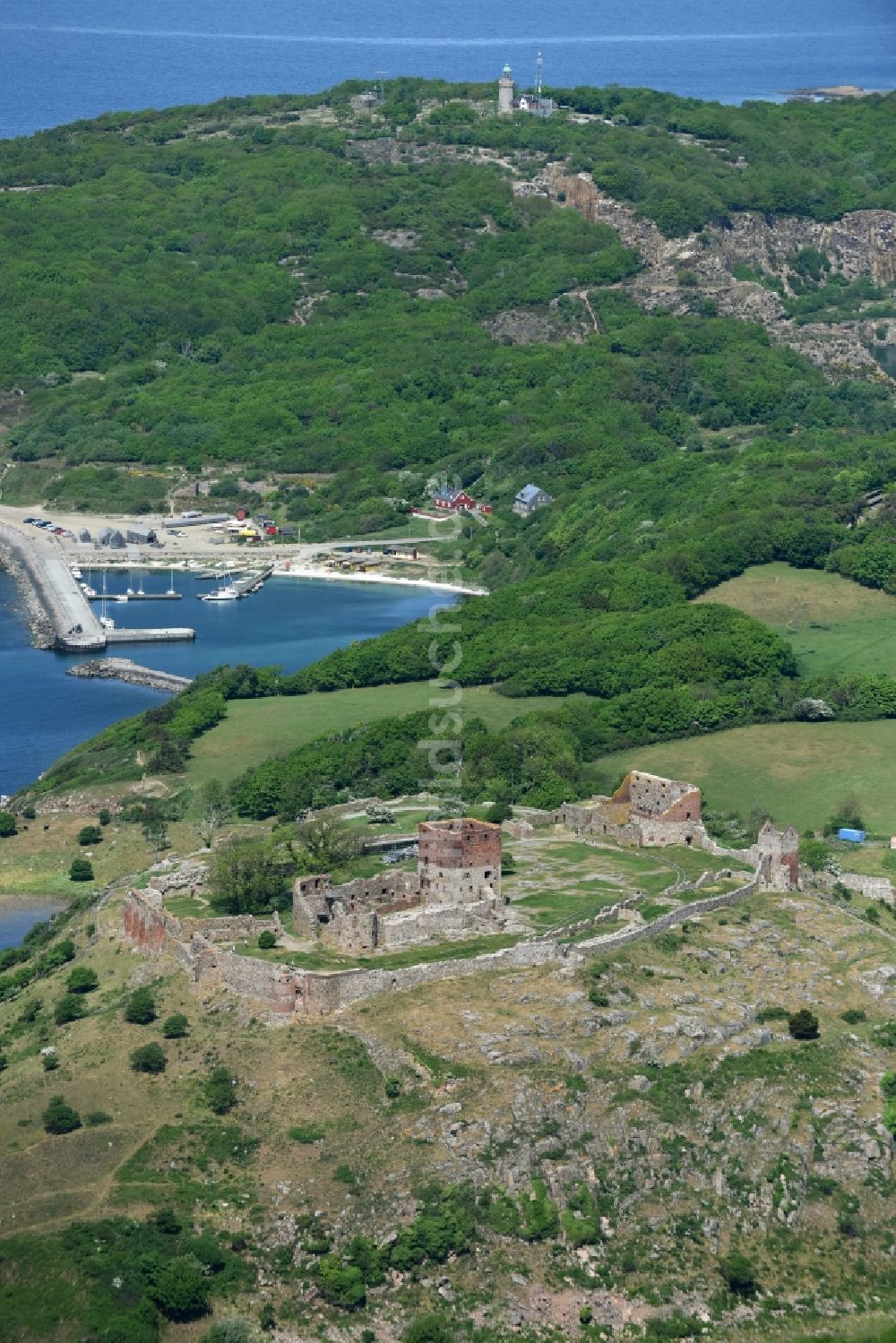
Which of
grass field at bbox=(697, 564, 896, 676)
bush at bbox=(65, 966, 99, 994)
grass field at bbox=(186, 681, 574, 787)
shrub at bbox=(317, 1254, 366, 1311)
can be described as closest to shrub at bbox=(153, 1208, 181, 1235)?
Result: shrub at bbox=(317, 1254, 366, 1311)

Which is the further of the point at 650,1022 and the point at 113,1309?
the point at 650,1022

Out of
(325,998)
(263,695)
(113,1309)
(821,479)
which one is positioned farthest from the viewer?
(821,479)

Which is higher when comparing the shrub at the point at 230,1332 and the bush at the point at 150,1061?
the bush at the point at 150,1061

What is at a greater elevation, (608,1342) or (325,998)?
(325,998)

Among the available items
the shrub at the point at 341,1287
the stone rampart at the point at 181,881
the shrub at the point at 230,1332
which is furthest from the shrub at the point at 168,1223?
the stone rampart at the point at 181,881

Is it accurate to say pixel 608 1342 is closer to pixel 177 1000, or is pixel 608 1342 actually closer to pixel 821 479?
pixel 177 1000

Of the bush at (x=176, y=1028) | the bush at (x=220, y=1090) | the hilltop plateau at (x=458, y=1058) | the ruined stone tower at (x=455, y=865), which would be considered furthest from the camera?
the ruined stone tower at (x=455, y=865)

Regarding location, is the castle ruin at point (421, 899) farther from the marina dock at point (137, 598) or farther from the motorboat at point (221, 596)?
the marina dock at point (137, 598)

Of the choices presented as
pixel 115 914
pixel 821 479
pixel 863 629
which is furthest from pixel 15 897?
pixel 821 479
